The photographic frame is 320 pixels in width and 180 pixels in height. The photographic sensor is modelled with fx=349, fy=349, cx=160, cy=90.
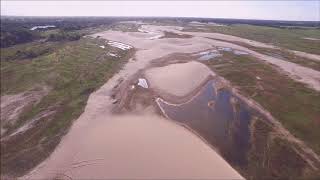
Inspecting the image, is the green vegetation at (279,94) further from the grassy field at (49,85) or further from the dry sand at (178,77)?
the grassy field at (49,85)

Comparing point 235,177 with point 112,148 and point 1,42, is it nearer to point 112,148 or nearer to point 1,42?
point 112,148

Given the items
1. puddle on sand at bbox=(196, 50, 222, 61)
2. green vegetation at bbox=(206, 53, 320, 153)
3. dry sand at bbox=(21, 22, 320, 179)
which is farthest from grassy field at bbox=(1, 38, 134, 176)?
green vegetation at bbox=(206, 53, 320, 153)

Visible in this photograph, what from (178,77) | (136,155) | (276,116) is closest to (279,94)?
(276,116)

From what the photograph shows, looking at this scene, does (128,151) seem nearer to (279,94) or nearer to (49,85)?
(49,85)

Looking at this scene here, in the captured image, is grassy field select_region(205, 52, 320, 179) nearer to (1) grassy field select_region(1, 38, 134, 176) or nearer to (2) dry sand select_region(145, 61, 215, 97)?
(2) dry sand select_region(145, 61, 215, 97)

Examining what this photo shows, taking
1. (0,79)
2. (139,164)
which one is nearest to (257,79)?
(139,164)

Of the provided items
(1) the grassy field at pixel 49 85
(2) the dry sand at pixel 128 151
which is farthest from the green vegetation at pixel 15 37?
(2) the dry sand at pixel 128 151
